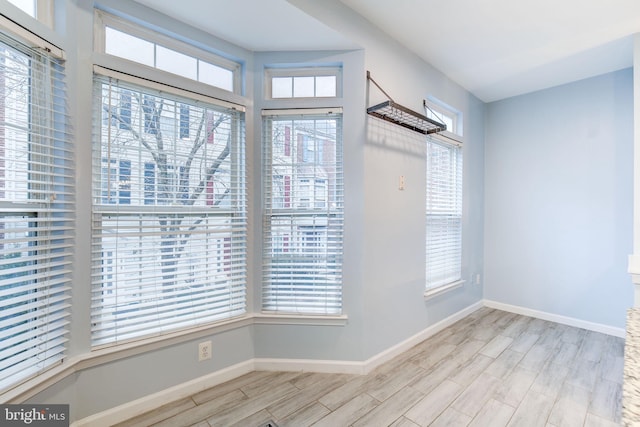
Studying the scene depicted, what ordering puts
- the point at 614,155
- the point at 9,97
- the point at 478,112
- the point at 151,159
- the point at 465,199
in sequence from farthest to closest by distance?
1. the point at 478,112
2. the point at 465,199
3. the point at 614,155
4. the point at 151,159
5. the point at 9,97

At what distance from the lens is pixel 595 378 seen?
2025 millimetres

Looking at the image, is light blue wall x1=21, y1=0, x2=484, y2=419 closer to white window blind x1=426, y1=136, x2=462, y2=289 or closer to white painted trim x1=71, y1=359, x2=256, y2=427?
white painted trim x1=71, y1=359, x2=256, y2=427

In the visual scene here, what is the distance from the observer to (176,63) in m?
1.81

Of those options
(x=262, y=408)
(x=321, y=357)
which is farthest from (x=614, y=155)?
(x=262, y=408)

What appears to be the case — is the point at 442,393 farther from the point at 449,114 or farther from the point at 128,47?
the point at 128,47

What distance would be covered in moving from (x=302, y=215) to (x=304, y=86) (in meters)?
1.00

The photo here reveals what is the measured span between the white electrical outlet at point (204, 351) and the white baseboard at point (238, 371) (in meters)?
0.13

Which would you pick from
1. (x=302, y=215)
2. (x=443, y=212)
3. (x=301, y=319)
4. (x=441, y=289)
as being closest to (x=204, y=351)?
(x=301, y=319)

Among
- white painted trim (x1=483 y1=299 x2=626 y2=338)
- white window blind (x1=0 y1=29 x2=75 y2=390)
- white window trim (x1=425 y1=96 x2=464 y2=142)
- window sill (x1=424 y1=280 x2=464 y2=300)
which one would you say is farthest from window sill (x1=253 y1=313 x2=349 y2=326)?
white painted trim (x1=483 y1=299 x2=626 y2=338)

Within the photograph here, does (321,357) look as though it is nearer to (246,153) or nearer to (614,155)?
(246,153)

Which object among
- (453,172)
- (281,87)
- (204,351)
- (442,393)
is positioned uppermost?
(281,87)

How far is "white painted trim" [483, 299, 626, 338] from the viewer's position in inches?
107

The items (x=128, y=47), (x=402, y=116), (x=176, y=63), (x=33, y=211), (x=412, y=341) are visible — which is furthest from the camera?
(x=412, y=341)

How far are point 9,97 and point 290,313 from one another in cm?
193
